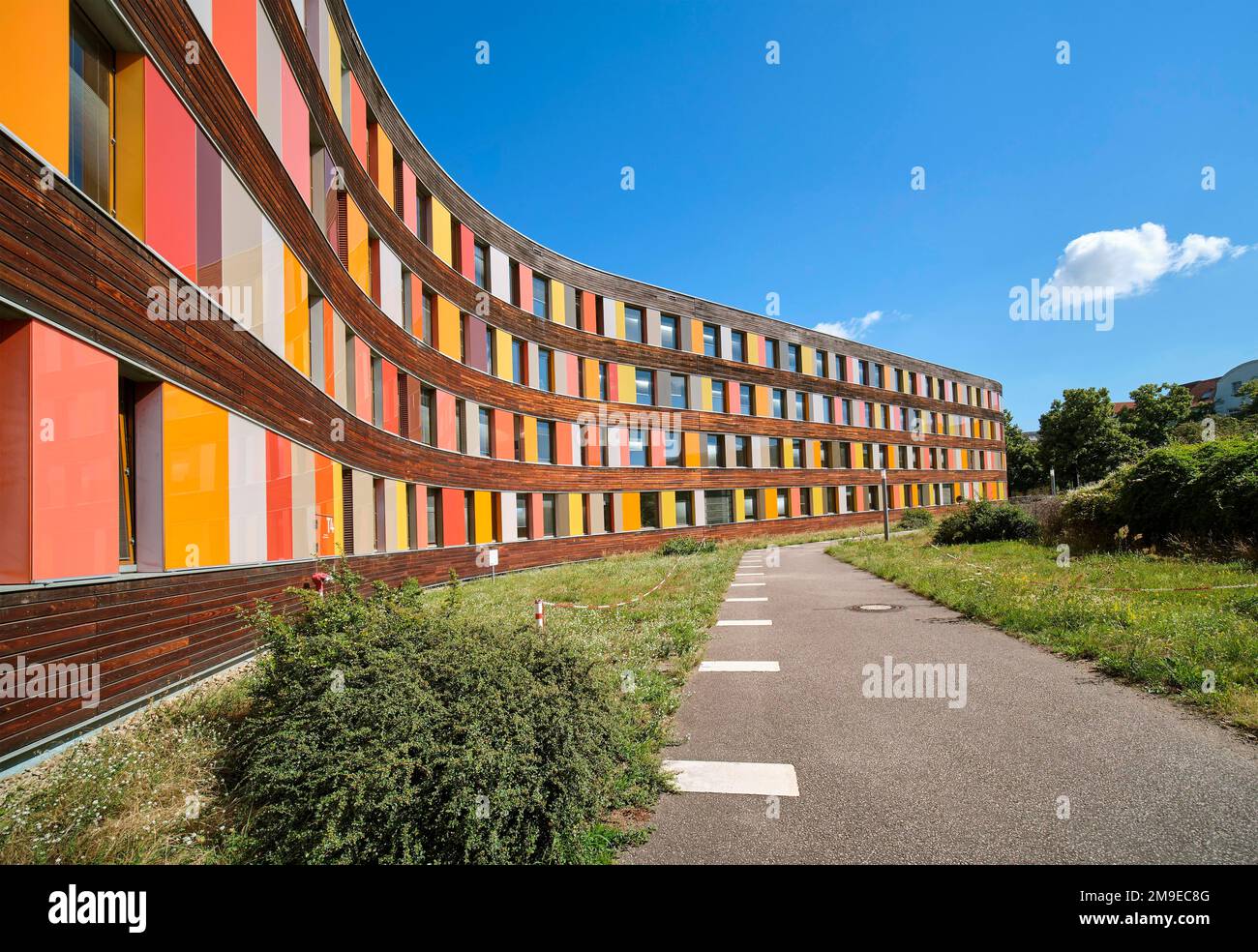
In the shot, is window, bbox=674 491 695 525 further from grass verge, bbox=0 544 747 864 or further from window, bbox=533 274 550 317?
grass verge, bbox=0 544 747 864

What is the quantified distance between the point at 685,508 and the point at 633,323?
9.39m

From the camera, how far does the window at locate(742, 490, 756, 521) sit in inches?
1422

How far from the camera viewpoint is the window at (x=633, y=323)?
31.9 metres

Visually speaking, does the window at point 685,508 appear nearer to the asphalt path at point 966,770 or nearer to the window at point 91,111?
the asphalt path at point 966,770

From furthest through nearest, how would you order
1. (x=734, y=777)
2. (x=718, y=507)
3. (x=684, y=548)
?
(x=718, y=507)
(x=684, y=548)
(x=734, y=777)

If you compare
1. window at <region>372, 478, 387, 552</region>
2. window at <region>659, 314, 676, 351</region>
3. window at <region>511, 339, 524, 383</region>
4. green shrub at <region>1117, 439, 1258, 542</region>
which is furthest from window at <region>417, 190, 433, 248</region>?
green shrub at <region>1117, 439, 1258, 542</region>

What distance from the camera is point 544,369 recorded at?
27.6 metres

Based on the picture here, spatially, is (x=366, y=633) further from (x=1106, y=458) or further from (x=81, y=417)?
(x=1106, y=458)

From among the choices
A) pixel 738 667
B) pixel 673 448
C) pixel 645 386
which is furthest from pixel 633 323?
pixel 738 667

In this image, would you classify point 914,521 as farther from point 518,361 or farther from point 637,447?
point 518,361

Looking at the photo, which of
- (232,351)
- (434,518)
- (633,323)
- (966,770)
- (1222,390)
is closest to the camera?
(966,770)

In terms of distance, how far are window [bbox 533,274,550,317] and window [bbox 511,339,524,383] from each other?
2038 mm

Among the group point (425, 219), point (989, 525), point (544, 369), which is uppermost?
point (425, 219)
